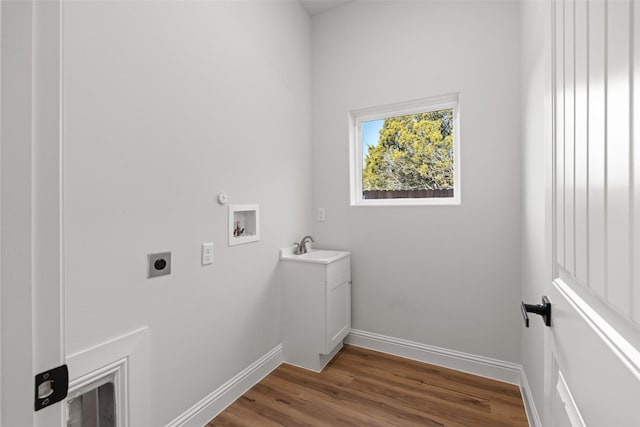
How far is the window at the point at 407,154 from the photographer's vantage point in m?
2.36

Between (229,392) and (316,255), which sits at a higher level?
(316,255)

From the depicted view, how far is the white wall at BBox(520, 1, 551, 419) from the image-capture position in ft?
4.43

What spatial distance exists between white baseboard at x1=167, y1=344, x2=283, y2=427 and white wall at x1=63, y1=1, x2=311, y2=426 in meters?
0.05

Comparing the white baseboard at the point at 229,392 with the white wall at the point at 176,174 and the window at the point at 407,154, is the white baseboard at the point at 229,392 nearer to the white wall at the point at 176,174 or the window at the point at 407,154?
the white wall at the point at 176,174

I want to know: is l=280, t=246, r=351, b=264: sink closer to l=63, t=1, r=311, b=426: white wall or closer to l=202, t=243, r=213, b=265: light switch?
l=63, t=1, r=311, b=426: white wall

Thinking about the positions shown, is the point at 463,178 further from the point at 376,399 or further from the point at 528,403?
the point at 376,399

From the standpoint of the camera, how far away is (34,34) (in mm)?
429

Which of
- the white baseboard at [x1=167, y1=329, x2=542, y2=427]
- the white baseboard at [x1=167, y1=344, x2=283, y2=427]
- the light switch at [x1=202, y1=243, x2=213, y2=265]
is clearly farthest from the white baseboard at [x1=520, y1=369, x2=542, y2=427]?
the light switch at [x1=202, y1=243, x2=213, y2=265]

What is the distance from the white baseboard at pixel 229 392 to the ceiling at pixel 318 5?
293cm

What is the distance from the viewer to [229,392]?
1848mm

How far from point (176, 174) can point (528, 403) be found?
240 cm

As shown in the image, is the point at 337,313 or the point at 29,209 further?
the point at 337,313

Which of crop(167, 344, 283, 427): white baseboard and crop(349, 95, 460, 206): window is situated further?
crop(349, 95, 460, 206): window

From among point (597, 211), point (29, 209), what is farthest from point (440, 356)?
point (29, 209)
